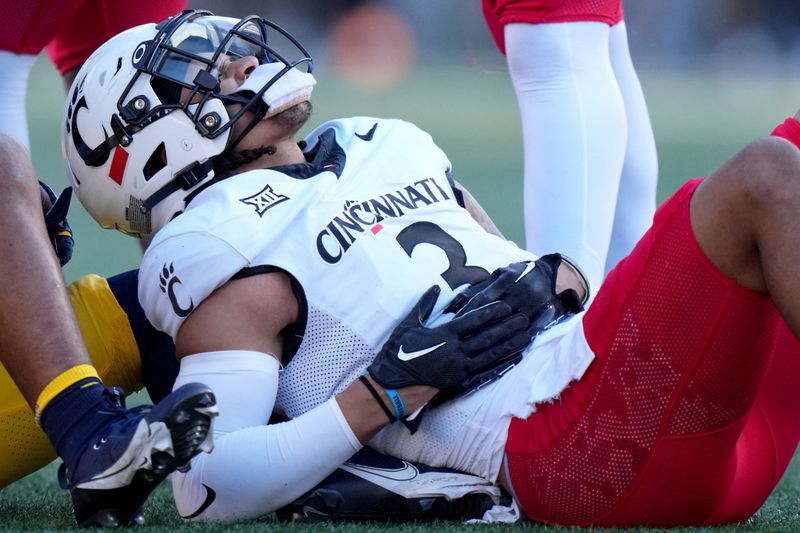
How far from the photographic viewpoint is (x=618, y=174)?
3.29 m

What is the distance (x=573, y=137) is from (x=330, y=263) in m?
1.01

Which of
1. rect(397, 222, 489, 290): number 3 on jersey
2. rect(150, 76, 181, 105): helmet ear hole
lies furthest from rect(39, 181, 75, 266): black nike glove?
rect(397, 222, 489, 290): number 3 on jersey

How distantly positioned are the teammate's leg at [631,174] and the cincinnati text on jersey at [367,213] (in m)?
1.02

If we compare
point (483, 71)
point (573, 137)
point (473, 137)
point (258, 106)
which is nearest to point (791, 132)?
point (573, 137)

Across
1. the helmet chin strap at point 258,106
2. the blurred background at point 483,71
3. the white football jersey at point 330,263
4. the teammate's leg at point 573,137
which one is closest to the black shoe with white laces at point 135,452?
the white football jersey at point 330,263

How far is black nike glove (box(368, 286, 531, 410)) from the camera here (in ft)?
7.59

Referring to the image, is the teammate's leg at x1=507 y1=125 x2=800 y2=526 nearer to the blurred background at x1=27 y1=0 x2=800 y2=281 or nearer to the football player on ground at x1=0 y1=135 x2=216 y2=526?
the football player on ground at x1=0 y1=135 x2=216 y2=526

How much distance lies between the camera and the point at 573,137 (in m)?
3.22

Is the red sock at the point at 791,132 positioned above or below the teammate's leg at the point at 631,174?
above

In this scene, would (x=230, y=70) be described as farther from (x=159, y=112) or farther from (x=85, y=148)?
(x=85, y=148)

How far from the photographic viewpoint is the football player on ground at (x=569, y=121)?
3.20m

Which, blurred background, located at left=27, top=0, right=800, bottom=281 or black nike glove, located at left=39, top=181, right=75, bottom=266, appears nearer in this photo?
black nike glove, located at left=39, top=181, right=75, bottom=266

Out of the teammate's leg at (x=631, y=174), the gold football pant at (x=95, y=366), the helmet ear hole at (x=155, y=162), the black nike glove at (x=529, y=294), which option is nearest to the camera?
the black nike glove at (x=529, y=294)

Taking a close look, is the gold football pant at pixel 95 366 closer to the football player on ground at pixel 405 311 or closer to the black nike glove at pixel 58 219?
the black nike glove at pixel 58 219
